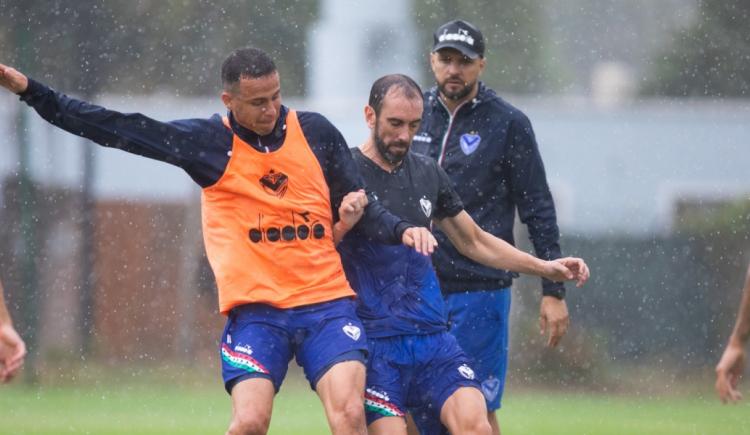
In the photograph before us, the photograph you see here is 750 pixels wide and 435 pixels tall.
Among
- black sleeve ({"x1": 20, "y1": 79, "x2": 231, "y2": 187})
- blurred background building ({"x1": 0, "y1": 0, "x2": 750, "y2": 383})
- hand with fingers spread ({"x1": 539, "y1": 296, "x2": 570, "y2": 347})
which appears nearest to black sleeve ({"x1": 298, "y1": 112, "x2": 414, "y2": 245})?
black sleeve ({"x1": 20, "y1": 79, "x2": 231, "y2": 187})

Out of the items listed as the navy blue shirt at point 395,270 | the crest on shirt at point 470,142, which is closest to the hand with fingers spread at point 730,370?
the navy blue shirt at point 395,270

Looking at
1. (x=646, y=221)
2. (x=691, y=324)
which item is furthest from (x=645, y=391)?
(x=646, y=221)

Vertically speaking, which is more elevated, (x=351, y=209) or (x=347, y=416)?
(x=351, y=209)

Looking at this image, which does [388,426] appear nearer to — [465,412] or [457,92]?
[465,412]

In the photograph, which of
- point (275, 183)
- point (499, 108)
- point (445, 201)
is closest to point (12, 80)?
point (275, 183)

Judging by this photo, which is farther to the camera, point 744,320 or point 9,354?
point 744,320

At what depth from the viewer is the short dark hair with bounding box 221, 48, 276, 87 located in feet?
17.5

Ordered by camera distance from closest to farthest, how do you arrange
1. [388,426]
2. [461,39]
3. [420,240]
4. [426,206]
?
[420,240] → [388,426] → [426,206] → [461,39]

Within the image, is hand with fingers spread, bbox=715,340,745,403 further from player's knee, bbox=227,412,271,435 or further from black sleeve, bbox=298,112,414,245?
player's knee, bbox=227,412,271,435

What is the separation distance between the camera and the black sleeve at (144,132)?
5.17 meters

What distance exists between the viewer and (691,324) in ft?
48.0

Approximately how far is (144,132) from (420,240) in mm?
1138

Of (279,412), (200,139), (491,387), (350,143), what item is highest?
(350,143)

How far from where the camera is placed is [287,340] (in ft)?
17.4
